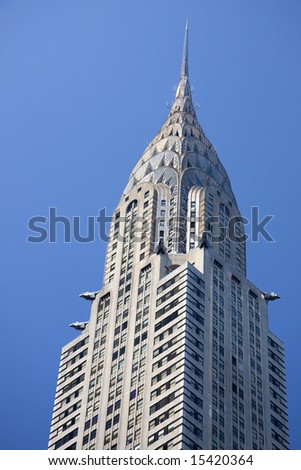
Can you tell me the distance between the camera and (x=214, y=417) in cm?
19262
